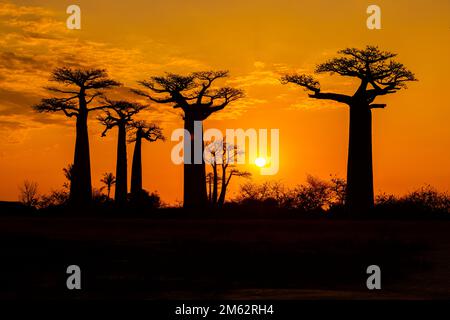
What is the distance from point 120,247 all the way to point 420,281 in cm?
644

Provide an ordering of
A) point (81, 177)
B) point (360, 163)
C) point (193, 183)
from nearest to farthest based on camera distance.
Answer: point (360, 163)
point (193, 183)
point (81, 177)

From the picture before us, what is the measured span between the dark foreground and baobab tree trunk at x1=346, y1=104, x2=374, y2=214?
420 inches

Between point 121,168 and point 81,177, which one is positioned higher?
point 121,168

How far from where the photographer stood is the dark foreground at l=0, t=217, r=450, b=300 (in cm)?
1003

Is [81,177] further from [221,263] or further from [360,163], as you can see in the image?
[221,263]

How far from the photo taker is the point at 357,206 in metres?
30.4

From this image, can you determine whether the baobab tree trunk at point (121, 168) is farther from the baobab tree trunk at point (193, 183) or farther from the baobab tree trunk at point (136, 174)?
the baobab tree trunk at point (193, 183)

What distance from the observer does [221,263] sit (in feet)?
42.4

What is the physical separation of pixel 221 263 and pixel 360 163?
1886 centimetres

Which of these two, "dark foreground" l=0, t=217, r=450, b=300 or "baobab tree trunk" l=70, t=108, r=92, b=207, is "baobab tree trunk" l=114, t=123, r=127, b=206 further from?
"dark foreground" l=0, t=217, r=450, b=300

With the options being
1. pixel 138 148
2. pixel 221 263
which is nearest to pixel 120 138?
pixel 138 148
